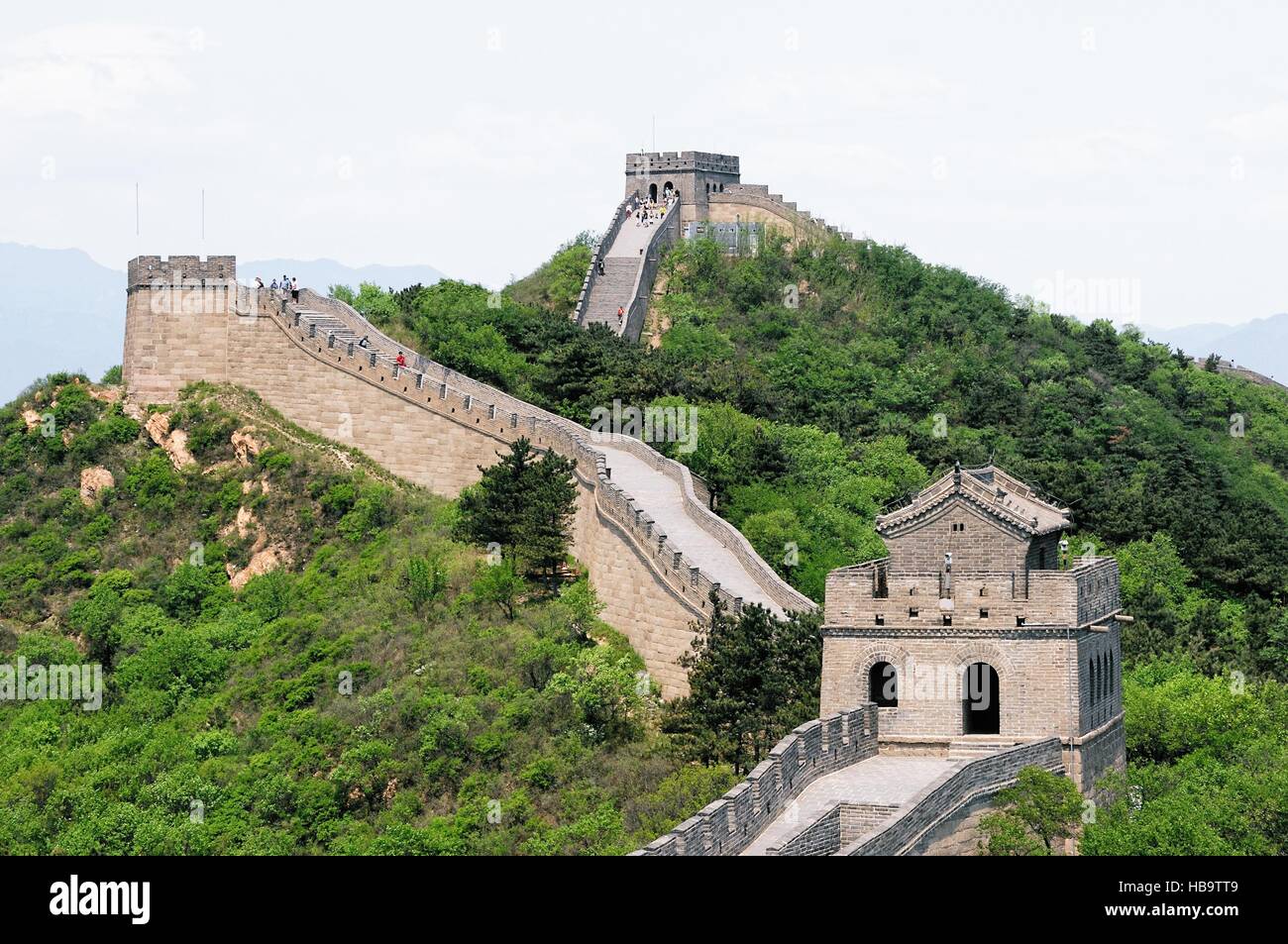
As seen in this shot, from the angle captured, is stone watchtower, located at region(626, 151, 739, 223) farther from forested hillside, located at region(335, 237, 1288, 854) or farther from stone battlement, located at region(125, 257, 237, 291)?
stone battlement, located at region(125, 257, 237, 291)

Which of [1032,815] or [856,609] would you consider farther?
[856,609]

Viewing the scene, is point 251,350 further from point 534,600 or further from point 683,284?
point 683,284

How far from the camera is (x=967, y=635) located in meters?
33.0

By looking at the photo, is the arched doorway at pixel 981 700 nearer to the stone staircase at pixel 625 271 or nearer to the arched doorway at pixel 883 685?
the arched doorway at pixel 883 685

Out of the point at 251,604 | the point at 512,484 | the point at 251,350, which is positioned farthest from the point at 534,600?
the point at 251,350

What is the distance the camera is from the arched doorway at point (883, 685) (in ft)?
109

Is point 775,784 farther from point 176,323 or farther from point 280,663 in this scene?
point 176,323

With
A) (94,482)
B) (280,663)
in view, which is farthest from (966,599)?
(94,482)

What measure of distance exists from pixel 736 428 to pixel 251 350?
40.1 ft

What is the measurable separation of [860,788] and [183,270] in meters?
33.7

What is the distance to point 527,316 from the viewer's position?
213ft

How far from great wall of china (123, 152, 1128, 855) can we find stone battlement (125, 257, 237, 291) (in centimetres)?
258

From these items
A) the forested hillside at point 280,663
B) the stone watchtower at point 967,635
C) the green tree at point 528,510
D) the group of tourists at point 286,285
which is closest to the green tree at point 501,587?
the forested hillside at point 280,663

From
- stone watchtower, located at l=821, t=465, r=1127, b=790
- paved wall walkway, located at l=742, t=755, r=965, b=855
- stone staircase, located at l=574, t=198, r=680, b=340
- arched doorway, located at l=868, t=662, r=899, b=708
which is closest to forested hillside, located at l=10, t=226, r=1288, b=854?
stone staircase, located at l=574, t=198, r=680, b=340
